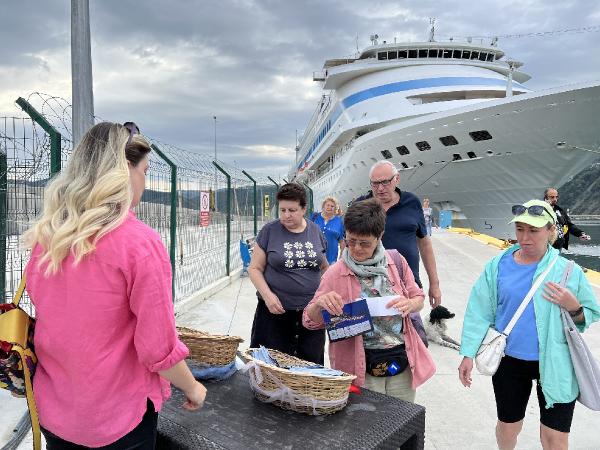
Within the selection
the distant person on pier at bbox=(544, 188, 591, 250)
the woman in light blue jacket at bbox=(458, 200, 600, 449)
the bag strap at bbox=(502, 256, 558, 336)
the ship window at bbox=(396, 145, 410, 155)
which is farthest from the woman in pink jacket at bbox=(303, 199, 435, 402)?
the ship window at bbox=(396, 145, 410, 155)

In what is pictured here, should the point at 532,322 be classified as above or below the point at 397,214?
below

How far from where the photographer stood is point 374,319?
2.41 m

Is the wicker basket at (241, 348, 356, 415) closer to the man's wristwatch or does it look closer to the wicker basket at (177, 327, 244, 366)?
the wicker basket at (177, 327, 244, 366)

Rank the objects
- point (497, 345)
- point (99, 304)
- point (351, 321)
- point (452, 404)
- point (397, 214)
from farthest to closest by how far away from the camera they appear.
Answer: point (452, 404) < point (397, 214) < point (497, 345) < point (351, 321) < point (99, 304)

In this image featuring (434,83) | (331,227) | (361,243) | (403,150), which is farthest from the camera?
(434,83)

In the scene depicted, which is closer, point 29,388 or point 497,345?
point 29,388

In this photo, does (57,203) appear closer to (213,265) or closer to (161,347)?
(161,347)

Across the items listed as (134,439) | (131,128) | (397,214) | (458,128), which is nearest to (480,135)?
(458,128)

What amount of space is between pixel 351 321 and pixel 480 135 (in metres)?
16.9

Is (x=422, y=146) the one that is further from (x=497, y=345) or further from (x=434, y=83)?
(x=497, y=345)

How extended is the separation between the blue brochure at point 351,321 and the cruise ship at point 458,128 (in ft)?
50.4

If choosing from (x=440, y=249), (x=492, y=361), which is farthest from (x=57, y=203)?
(x=440, y=249)

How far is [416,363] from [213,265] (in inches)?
259

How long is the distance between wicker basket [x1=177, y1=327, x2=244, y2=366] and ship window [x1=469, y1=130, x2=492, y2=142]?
16730mm
